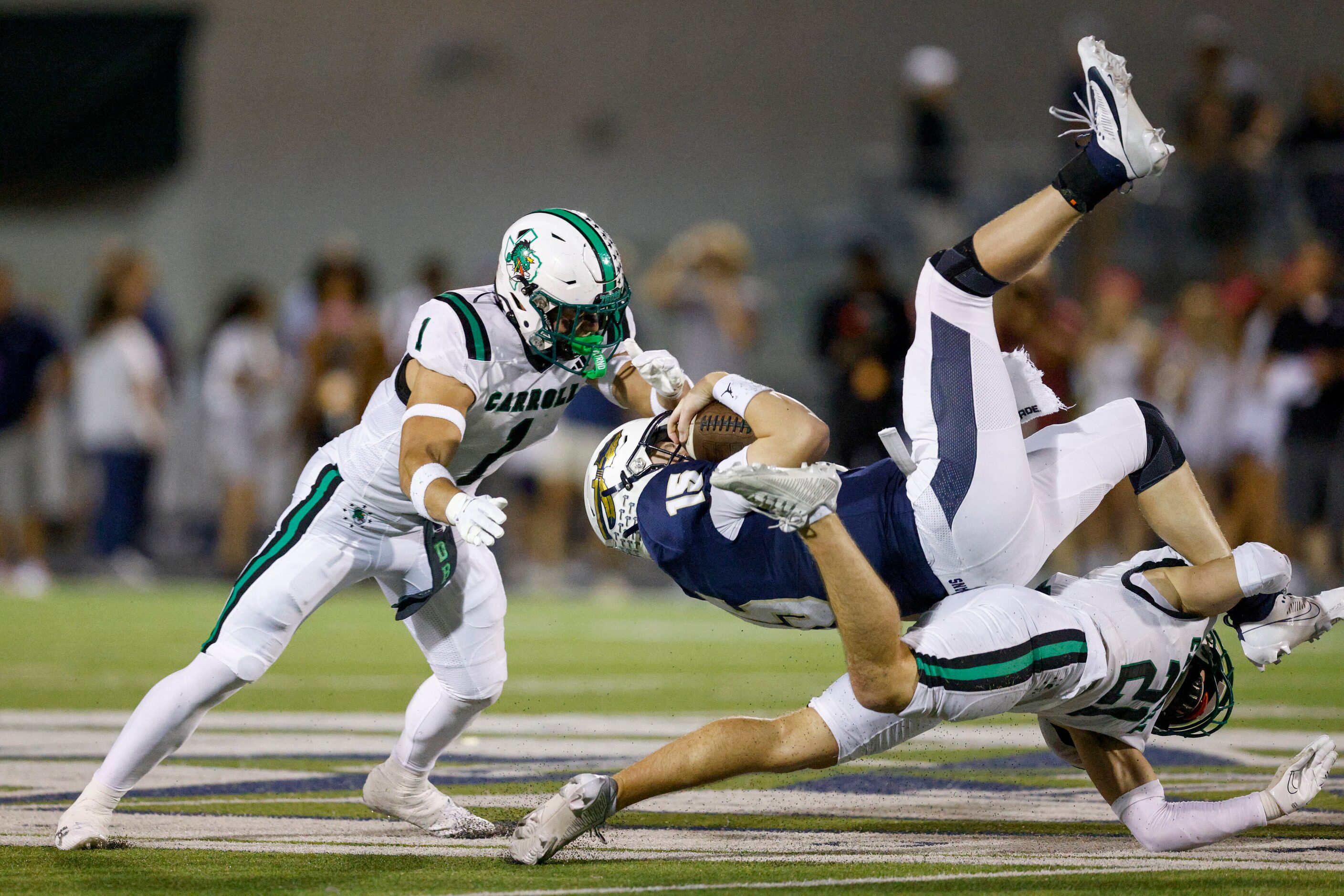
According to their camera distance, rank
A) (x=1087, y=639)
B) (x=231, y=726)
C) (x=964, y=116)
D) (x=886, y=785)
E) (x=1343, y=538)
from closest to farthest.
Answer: (x=1087, y=639)
(x=886, y=785)
(x=231, y=726)
(x=1343, y=538)
(x=964, y=116)

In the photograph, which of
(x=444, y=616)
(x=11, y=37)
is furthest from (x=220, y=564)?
(x=444, y=616)

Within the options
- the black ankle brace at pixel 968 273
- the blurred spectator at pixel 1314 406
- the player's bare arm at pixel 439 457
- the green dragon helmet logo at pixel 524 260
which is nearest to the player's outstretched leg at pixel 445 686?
the player's bare arm at pixel 439 457

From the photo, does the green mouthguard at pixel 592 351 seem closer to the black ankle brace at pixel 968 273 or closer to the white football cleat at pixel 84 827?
the black ankle brace at pixel 968 273

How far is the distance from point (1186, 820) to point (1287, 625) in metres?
0.53

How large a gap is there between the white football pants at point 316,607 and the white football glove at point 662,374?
619 millimetres

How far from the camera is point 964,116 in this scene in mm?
13922

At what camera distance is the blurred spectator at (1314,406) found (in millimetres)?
9539

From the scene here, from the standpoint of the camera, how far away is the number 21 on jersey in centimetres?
374

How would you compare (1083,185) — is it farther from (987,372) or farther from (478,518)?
(478,518)

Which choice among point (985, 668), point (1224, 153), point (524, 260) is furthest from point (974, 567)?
point (1224, 153)

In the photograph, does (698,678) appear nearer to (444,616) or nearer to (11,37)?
(444,616)

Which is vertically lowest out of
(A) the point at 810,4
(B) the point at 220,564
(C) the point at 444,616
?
(B) the point at 220,564

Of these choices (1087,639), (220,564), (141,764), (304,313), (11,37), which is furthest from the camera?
(11,37)

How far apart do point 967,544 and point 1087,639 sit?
0.33 metres
